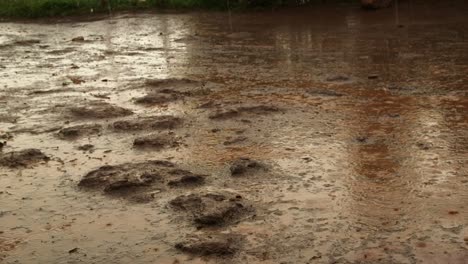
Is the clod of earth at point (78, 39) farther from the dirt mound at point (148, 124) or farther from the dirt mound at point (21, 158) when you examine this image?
the dirt mound at point (21, 158)

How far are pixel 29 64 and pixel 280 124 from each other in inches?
259

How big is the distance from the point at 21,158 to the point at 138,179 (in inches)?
57.9

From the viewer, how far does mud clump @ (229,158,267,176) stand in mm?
5230

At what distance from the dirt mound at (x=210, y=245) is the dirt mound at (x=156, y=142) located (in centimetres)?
211

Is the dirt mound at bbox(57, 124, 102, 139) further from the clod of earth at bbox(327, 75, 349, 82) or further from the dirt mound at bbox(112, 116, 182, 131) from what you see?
the clod of earth at bbox(327, 75, 349, 82)

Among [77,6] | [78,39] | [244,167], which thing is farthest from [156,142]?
[77,6]

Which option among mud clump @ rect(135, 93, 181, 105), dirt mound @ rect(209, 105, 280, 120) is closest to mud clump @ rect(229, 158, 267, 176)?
dirt mound @ rect(209, 105, 280, 120)

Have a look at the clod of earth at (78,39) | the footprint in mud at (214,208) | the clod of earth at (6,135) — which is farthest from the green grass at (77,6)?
the footprint in mud at (214,208)

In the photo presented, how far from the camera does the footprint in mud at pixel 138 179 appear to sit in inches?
195

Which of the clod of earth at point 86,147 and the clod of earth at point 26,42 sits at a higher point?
the clod of earth at point 26,42

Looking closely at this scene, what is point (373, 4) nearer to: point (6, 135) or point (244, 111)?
point (244, 111)

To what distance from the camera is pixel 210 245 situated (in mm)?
3926

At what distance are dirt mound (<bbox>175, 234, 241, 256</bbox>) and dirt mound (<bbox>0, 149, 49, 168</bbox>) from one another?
7.91 ft

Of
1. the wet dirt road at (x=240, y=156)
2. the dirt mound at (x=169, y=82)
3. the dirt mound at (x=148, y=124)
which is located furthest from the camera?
the dirt mound at (x=169, y=82)
